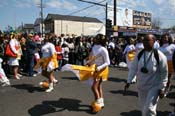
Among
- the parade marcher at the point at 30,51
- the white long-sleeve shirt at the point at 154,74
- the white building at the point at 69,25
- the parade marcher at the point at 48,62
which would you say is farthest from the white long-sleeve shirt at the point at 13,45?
the white building at the point at 69,25

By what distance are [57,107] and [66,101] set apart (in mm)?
696

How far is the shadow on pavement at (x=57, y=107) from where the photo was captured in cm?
763

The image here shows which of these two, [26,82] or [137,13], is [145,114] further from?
[137,13]

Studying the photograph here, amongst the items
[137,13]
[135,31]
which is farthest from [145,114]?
[137,13]

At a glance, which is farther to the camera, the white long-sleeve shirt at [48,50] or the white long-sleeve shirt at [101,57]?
the white long-sleeve shirt at [48,50]

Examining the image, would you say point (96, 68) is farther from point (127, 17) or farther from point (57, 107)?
point (127, 17)

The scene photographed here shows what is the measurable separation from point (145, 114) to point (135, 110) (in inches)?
100

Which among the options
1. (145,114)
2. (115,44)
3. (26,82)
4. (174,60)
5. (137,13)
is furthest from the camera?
(137,13)

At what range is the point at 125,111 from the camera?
7.80 m

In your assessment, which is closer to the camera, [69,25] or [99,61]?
→ [99,61]

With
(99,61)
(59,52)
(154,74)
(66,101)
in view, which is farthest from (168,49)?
(59,52)

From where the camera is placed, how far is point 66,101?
865cm

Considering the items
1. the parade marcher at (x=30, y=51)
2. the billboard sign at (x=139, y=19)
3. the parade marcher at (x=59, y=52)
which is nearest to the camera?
the parade marcher at (x=30, y=51)

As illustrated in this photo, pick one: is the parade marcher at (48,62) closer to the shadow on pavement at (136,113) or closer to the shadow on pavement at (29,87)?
the shadow on pavement at (29,87)
